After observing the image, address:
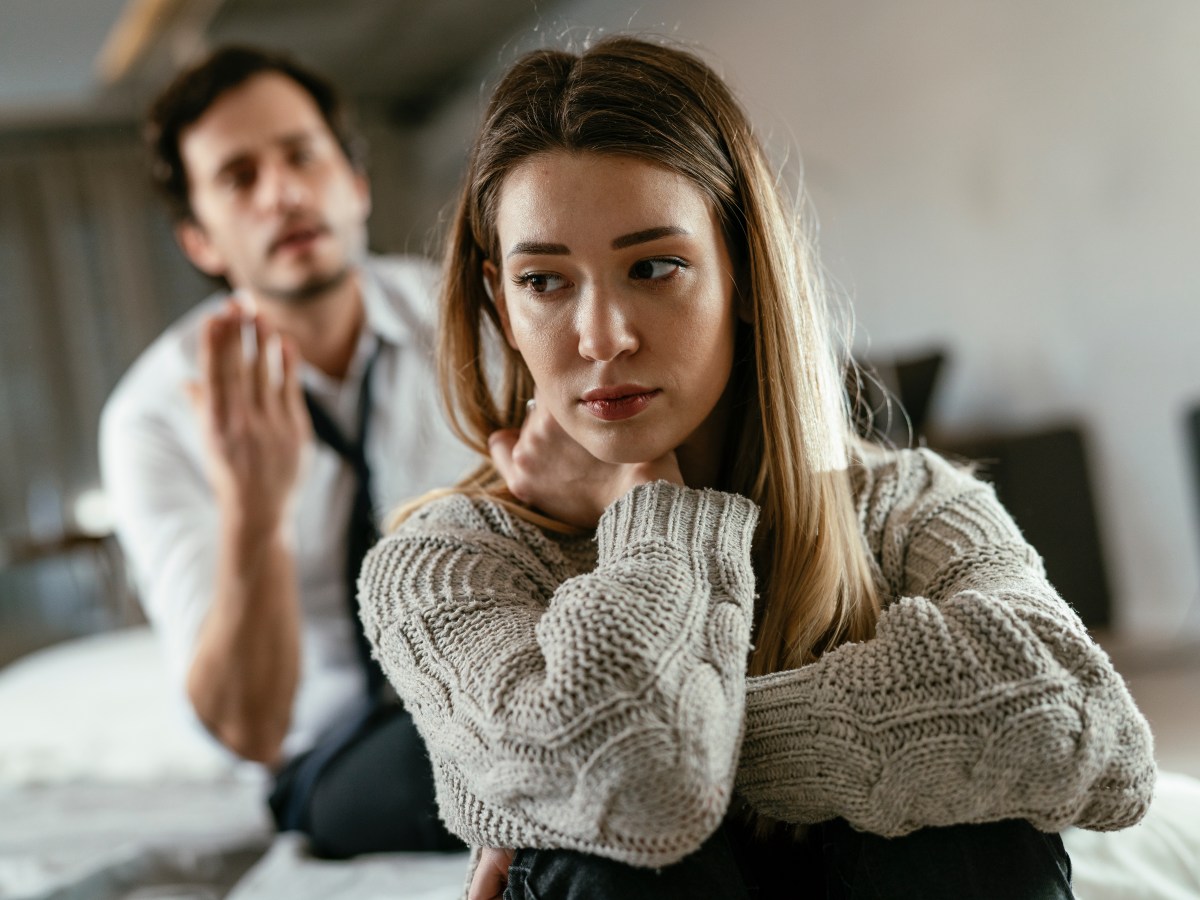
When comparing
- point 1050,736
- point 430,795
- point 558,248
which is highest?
point 558,248

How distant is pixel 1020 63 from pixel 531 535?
2.58m

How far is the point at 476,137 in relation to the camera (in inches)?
37.1

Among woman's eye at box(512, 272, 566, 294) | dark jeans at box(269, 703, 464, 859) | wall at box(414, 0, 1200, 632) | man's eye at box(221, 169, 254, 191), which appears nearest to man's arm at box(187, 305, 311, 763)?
dark jeans at box(269, 703, 464, 859)

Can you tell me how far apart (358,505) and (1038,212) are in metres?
2.10

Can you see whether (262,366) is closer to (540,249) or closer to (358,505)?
(358,505)

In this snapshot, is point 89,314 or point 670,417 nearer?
point 670,417

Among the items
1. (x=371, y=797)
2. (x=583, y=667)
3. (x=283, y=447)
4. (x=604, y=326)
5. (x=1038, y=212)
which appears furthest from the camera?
(x=1038, y=212)

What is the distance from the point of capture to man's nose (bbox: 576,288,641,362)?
0.81 m

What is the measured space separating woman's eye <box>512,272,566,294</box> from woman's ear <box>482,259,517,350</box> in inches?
2.7

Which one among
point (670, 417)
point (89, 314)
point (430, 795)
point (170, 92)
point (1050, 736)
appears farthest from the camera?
point (89, 314)

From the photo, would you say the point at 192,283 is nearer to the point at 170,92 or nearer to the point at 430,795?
the point at 170,92

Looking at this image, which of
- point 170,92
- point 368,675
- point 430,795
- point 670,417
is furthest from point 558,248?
point 170,92

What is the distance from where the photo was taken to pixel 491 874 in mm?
825

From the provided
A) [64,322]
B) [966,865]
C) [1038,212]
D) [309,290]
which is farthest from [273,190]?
[64,322]
